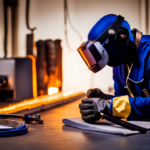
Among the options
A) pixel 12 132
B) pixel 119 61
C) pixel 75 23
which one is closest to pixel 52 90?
pixel 75 23

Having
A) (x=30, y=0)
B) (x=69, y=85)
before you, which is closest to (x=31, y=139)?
(x=69, y=85)

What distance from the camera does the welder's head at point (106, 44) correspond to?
0.92m

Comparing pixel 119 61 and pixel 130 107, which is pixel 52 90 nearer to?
pixel 119 61

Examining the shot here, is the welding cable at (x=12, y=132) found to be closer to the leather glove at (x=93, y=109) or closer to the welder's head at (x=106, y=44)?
the leather glove at (x=93, y=109)

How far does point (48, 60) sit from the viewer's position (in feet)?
9.80

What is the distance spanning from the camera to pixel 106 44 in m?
0.97

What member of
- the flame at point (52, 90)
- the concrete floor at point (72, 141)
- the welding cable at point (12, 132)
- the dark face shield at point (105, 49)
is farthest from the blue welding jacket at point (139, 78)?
the flame at point (52, 90)

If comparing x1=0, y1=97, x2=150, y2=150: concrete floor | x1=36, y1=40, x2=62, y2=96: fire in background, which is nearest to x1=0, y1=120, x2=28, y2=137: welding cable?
x1=0, y1=97, x2=150, y2=150: concrete floor

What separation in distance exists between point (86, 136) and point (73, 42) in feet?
9.43

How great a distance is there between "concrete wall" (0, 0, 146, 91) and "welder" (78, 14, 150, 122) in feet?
7.32

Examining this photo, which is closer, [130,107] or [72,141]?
[72,141]

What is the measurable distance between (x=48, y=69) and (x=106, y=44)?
209cm

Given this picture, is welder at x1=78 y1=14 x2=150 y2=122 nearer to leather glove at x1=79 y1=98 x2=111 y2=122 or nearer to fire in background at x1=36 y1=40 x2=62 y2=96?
leather glove at x1=79 y1=98 x2=111 y2=122

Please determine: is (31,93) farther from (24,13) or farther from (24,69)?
(24,13)
